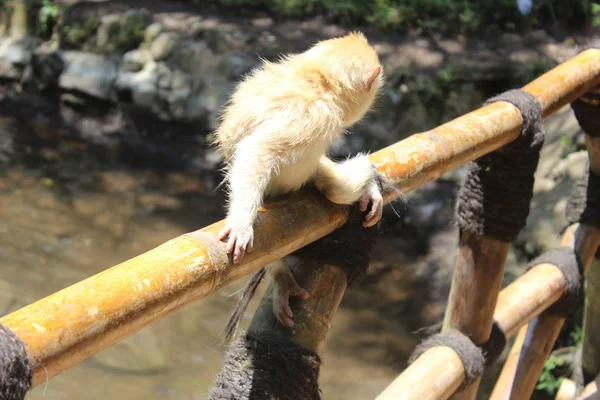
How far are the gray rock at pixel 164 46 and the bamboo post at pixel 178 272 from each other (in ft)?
19.4

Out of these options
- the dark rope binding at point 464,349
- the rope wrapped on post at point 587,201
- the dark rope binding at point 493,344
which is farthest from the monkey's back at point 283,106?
the rope wrapped on post at point 587,201

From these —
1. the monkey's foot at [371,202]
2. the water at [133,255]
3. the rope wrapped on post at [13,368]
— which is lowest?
the water at [133,255]

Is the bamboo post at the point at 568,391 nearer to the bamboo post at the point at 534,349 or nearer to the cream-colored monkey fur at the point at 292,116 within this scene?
the bamboo post at the point at 534,349

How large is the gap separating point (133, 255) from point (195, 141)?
203cm

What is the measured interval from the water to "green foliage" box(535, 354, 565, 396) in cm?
97

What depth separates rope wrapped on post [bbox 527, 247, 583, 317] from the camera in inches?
113

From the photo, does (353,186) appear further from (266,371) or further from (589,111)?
(589,111)

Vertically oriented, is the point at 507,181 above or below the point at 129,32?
above

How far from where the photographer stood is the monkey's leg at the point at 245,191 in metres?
1.26

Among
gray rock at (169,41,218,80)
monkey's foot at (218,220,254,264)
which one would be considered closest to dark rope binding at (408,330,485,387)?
monkey's foot at (218,220,254,264)

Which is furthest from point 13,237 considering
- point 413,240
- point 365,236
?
point 365,236

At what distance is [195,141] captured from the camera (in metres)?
7.11

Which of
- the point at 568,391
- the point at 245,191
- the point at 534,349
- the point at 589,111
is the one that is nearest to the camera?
the point at 245,191

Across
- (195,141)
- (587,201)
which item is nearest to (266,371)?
(587,201)
